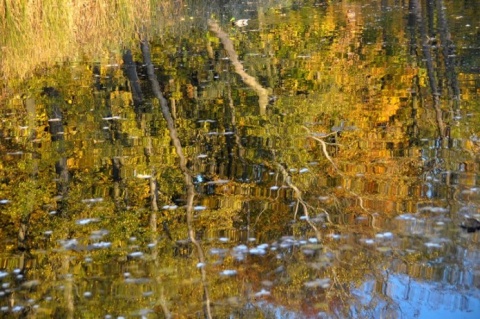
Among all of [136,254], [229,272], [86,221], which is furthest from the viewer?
[86,221]

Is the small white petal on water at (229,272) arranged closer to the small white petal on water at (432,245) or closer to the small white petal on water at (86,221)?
the small white petal on water at (432,245)

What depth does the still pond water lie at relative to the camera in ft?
A: 17.7

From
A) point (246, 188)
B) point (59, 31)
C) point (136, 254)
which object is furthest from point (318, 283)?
point (59, 31)

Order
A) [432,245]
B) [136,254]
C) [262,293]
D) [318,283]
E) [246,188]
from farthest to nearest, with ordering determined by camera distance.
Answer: [246,188] < [136,254] < [432,245] < [318,283] < [262,293]

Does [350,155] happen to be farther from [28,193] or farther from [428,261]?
[28,193]

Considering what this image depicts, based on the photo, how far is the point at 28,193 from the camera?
24.9 ft

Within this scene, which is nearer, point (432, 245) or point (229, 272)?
point (229, 272)

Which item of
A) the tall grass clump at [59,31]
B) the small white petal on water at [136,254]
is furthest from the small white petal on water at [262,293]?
the tall grass clump at [59,31]

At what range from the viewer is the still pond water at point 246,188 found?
5.39 metres

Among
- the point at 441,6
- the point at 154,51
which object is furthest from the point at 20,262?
the point at 441,6

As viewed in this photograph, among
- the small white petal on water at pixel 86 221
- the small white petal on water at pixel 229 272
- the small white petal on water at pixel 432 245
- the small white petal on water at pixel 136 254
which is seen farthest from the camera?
the small white petal on water at pixel 86 221

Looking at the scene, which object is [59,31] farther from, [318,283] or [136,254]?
[318,283]

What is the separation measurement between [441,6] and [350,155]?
14.4m

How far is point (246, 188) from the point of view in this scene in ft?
24.7
